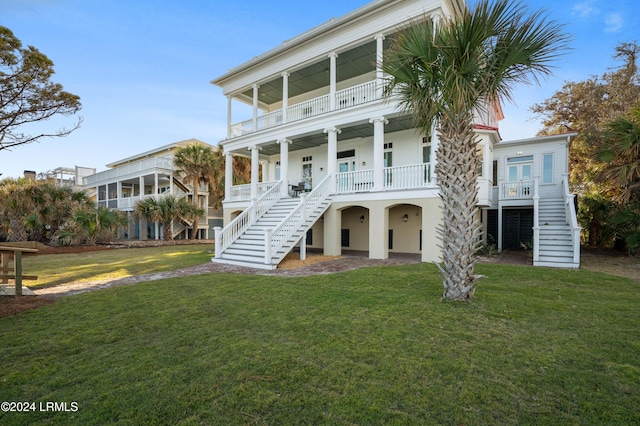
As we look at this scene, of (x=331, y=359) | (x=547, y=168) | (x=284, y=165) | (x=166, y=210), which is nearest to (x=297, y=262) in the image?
(x=284, y=165)

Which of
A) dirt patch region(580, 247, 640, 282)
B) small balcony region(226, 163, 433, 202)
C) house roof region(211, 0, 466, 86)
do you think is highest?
house roof region(211, 0, 466, 86)

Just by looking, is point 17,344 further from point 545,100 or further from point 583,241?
point 545,100

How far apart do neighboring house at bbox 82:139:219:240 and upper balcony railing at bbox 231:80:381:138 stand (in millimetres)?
10571

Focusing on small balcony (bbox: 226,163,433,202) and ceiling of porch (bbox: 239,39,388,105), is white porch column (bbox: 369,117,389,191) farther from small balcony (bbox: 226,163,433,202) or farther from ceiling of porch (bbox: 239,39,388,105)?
ceiling of porch (bbox: 239,39,388,105)

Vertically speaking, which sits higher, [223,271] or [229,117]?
[229,117]

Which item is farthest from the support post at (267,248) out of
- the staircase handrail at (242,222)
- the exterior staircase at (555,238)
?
the exterior staircase at (555,238)

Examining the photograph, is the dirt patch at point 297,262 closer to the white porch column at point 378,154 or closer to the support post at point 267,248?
the support post at point 267,248

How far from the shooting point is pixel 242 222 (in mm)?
13055

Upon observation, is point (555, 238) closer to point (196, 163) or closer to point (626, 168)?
point (626, 168)

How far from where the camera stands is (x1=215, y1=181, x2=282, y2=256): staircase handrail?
1202 centimetres

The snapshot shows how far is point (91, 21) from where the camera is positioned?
12.2m

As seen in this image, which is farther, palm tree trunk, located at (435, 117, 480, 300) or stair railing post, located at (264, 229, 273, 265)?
stair railing post, located at (264, 229, 273, 265)

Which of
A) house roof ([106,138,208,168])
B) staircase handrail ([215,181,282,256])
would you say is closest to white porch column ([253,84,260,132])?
staircase handrail ([215,181,282,256])

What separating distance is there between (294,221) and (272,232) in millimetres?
1312
